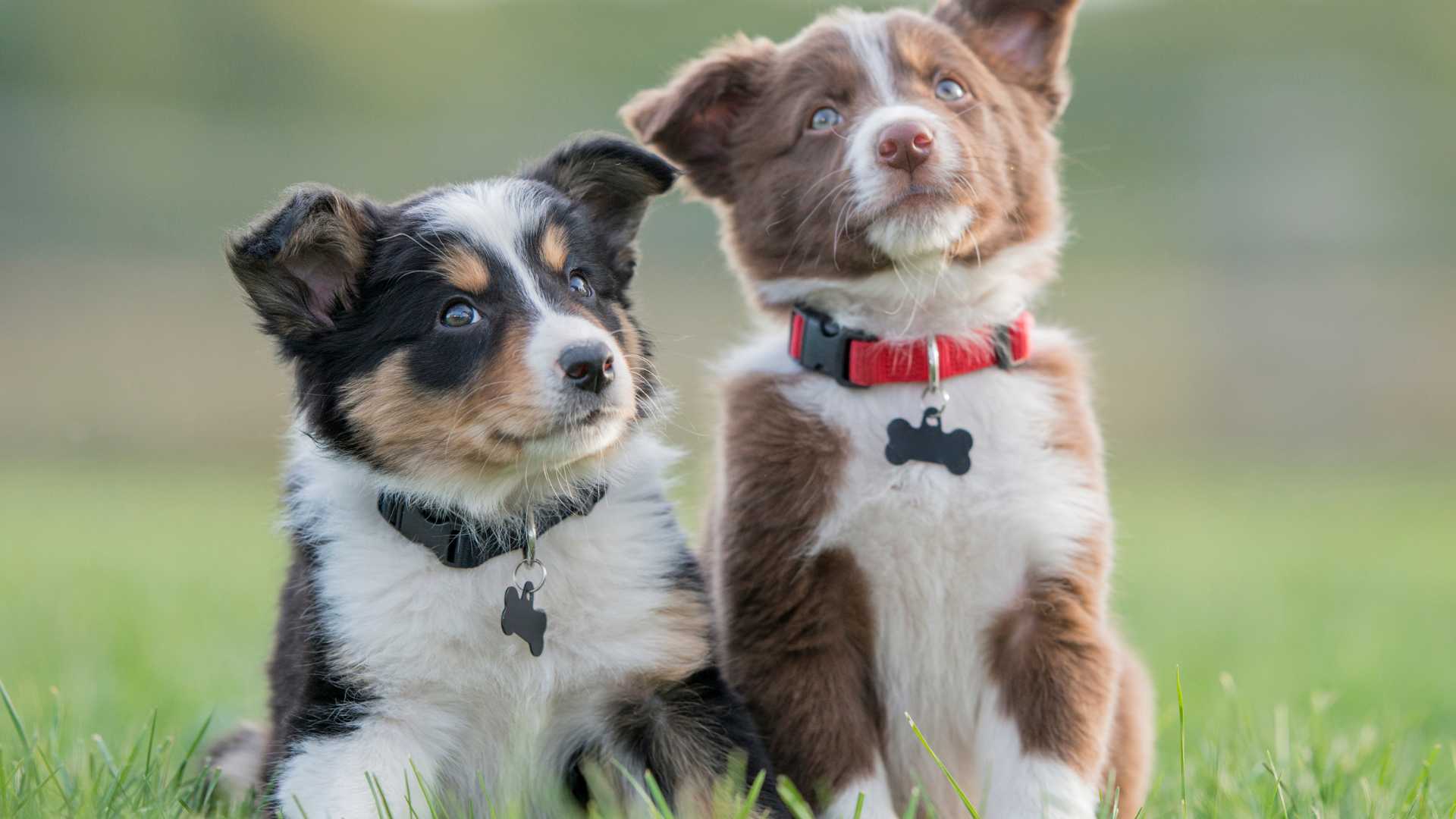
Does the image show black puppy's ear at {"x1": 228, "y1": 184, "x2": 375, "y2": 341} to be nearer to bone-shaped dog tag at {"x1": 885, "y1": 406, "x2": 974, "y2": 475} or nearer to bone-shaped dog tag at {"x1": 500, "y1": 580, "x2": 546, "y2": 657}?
bone-shaped dog tag at {"x1": 500, "y1": 580, "x2": 546, "y2": 657}

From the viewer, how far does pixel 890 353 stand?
3.86 metres

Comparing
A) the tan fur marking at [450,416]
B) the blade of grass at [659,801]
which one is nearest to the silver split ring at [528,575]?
the tan fur marking at [450,416]

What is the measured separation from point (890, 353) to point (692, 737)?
1122mm

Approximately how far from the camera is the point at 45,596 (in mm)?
8273

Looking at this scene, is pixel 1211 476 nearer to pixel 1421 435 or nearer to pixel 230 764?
pixel 1421 435

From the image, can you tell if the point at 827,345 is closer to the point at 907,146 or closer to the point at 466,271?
the point at 907,146

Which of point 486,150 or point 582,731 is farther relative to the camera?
point 486,150

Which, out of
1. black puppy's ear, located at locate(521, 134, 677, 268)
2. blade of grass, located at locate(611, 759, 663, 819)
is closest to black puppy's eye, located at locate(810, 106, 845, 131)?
black puppy's ear, located at locate(521, 134, 677, 268)

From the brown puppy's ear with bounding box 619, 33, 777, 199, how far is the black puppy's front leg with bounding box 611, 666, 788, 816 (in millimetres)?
Result: 1545

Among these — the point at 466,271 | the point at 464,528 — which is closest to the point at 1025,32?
the point at 466,271

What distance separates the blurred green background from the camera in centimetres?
983

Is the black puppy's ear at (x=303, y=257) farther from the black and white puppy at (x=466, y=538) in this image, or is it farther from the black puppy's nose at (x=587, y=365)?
the black puppy's nose at (x=587, y=365)

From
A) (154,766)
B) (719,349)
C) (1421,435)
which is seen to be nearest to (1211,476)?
(1421,435)

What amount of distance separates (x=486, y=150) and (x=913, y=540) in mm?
16058
